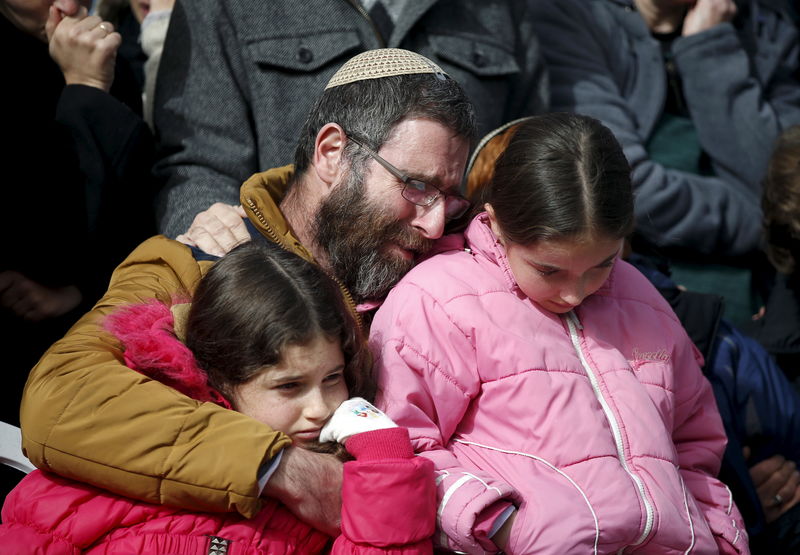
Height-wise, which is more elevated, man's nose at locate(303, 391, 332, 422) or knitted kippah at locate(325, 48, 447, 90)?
knitted kippah at locate(325, 48, 447, 90)

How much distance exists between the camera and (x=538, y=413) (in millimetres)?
2141

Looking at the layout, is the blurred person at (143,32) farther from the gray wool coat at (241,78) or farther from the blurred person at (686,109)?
the blurred person at (686,109)

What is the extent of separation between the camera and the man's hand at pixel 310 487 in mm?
1906

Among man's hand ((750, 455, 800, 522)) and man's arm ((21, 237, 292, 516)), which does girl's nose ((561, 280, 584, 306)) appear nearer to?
man's arm ((21, 237, 292, 516))

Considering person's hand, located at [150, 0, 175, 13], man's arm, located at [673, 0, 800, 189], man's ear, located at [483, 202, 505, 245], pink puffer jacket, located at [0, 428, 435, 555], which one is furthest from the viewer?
man's arm, located at [673, 0, 800, 189]

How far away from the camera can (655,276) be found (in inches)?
118

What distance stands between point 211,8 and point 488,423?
1.82m

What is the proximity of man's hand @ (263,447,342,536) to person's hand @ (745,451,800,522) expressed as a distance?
162 cm

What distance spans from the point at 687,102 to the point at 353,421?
2667 millimetres

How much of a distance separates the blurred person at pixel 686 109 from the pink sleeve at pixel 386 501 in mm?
1916

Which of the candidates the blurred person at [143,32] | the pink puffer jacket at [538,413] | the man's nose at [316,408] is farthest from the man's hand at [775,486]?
the blurred person at [143,32]

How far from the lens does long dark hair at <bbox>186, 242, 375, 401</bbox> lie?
1.97 metres

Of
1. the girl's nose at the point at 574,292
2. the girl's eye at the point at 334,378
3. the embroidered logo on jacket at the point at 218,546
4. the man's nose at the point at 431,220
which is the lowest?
the embroidered logo on jacket at the point at 218,546

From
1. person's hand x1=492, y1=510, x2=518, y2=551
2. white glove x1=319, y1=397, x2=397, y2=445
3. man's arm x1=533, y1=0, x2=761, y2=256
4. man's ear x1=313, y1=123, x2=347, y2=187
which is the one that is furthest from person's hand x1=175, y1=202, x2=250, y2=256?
man's arm x1=533, y1=0, x2=761, y2=256
